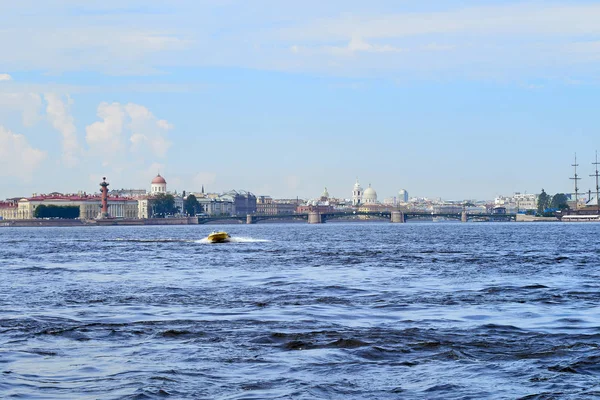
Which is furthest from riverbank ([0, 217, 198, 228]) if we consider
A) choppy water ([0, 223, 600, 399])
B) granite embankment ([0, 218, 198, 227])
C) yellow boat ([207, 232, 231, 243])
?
choppy water ([0, 223, 600, 399])

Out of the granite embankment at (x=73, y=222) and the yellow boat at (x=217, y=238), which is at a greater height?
the granite embankment at (x=73, y=222)

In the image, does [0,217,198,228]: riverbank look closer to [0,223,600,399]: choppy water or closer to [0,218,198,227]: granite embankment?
[0,218,198,227]: granite embankment

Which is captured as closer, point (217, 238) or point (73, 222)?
point (217, 238)

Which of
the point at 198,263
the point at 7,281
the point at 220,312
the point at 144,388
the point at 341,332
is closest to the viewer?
the point at 144,388

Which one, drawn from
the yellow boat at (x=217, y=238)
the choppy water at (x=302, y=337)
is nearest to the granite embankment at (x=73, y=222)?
the yellow boat at (x=217, y=238)

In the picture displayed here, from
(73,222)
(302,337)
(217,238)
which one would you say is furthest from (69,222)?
(302,337)

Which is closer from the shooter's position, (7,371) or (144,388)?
(144,388)

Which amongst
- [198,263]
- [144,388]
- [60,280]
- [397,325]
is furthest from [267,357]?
[198,263]

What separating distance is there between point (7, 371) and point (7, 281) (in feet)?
55.9

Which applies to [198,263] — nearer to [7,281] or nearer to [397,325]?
[7,281]

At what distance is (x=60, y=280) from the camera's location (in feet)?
97.5

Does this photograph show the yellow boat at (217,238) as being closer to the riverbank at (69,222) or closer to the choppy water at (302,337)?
the choppy water at (302,337)

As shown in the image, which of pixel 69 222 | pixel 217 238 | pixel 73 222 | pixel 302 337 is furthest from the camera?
pixel 69 222

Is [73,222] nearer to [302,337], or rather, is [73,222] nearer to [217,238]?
[217,238]
